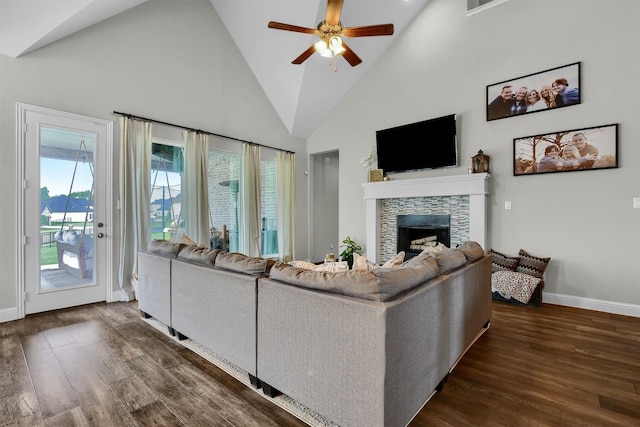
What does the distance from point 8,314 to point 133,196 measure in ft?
5.68

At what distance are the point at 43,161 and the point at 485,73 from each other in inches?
229

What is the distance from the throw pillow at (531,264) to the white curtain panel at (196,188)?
14.9 feet

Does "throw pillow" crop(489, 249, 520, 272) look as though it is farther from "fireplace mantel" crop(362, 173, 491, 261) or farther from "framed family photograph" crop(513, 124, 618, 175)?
"framed family photograph" crop(513, 124, 618, 175)

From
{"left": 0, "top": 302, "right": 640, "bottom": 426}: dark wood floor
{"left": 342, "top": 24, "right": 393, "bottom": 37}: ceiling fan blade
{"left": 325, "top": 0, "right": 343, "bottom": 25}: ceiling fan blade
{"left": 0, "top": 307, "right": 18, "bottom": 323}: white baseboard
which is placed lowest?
{"left": 0, "top": 302, "right": 640, "bottom": 426}: dark wood floor

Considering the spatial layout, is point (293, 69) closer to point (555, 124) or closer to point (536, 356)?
point (555, 124)

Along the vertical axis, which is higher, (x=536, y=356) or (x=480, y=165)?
(x=480, y=165)

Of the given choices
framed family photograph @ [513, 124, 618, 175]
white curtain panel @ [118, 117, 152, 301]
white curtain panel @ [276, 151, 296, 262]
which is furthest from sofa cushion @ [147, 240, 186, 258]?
framed family photograph @ [513, 124, 618, 175]

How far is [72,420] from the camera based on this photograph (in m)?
1.61

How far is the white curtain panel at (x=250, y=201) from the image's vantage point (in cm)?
544

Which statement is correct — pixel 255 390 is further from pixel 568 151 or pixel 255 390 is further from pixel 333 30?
pixel 568 151

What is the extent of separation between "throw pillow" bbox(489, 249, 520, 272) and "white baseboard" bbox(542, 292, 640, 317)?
0.50 meters

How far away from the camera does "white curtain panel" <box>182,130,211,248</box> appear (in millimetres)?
4594

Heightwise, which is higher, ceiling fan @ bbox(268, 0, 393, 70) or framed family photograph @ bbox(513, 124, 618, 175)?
ceiling fan @ bbox(268, 0, 393, 70)

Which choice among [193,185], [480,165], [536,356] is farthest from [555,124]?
[193,185]
